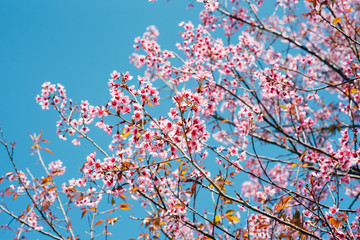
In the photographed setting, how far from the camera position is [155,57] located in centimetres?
533

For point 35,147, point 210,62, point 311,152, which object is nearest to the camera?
point 35,147

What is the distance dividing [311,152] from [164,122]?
3.16 metres

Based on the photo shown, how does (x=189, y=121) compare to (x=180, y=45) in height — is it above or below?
below

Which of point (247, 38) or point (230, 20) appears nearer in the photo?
point (247, 38)

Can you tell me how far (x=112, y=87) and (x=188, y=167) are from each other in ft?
3.36

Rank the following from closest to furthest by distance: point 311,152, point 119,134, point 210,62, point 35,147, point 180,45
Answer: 1. point 119,134
2. point 35,147
3. point 311,152
4. point 210,62
5. point 180,45

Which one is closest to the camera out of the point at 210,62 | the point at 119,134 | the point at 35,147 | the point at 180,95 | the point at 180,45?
the point at 180,95

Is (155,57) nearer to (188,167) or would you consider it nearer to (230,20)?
(230,20)

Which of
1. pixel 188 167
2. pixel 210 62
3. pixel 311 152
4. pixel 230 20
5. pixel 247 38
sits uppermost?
pixel 230 20

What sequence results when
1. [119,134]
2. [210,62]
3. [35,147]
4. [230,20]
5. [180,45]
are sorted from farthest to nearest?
1. [230,20]
2. [180,45]
3. [210,62]
4. [35,147]
5. [119,134]

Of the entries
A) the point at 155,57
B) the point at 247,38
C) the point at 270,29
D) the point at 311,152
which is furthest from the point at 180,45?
the point at 311,152

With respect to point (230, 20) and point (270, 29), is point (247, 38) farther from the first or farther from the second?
point (230, 20)

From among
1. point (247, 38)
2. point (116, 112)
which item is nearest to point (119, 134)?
point (116, 112)

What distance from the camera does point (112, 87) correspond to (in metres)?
2.35
